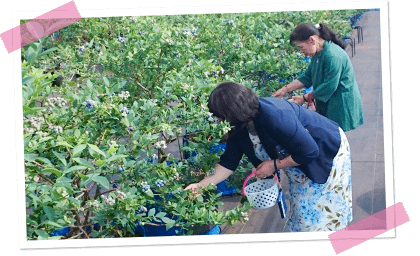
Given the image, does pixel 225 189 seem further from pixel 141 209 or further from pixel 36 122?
pixel 36 122

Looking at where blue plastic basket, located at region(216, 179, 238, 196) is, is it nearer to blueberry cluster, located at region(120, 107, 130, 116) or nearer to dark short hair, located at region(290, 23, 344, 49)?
dark short hair, located at region(290, 23, 344, 49)

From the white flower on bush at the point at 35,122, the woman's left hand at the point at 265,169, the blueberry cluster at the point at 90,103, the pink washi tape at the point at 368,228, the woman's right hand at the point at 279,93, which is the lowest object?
the pink washi tape at the point at 368,228

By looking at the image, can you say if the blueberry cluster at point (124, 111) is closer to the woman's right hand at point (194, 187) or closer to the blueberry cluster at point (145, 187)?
the blueberry cluster at point (145, 187)

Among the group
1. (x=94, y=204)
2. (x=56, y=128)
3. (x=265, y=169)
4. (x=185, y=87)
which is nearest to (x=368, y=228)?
(x=265, y=169)

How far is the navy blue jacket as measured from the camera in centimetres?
273

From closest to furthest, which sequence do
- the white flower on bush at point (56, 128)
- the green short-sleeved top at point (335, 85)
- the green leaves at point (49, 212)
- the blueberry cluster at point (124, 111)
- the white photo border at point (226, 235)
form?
1. the green leaves at point (49, 212)
2. the white flower on bush at point (56, 128)
3. the blueberry cluster at point (124, 111)
4. the white photo border at point (226, 235)
5. the green short-sleeved top at point (335, 85)

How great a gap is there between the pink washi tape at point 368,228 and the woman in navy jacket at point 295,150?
0.35 ft

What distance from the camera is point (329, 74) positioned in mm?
3834

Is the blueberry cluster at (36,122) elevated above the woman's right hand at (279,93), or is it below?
below

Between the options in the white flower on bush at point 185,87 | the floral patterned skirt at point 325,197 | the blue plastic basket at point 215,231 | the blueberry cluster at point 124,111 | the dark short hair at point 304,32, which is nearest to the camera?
the blueberry cluster at point 124,111

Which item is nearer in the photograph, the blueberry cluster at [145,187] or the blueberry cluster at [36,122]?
the blueberry cluster at [36,122]

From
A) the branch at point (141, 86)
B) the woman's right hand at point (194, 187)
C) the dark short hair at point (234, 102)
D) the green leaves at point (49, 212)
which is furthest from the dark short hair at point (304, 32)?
the green leaves at point (49, 212)

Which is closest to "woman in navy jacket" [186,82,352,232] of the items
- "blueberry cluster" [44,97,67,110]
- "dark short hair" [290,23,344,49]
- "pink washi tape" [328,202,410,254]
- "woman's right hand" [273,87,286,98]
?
"pink washi tape" [328,202,410,254]

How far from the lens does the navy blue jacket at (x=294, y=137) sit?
2.73 m
